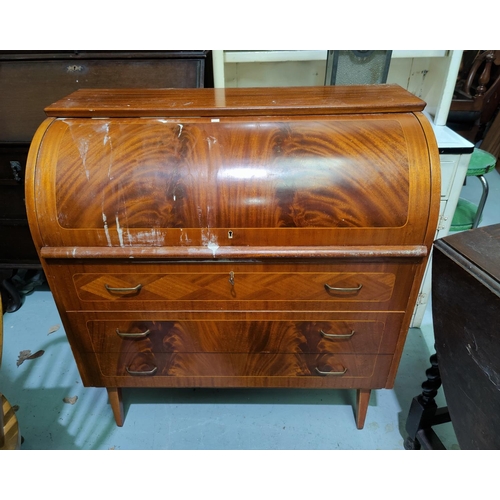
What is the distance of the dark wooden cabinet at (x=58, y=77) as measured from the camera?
1.55 meters

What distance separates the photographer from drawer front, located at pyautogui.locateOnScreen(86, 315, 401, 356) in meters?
1.19

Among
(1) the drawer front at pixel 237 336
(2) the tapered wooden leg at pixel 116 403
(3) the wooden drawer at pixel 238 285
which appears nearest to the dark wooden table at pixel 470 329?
(3) the wooden drawer at pixel 238 285

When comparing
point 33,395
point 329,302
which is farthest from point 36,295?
point 329,302

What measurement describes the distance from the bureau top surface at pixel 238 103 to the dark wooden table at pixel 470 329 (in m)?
0.45

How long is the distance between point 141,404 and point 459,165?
1698 mm

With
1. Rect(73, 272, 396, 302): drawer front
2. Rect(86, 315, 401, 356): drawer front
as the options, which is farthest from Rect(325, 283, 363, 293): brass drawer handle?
Rect(86, 315, 401, 356): drawer front

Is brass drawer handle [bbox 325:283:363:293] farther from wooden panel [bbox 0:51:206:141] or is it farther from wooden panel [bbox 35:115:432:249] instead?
wooden panel [bbox 0:51:206:141]

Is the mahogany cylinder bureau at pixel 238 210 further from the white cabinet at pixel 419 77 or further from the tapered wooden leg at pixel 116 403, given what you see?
the white cabinet at pixel 419 77

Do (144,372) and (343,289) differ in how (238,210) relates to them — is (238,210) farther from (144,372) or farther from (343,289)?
(144,372)

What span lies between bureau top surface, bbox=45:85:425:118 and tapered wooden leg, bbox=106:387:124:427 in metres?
1.01

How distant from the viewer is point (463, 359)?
36.5 inches

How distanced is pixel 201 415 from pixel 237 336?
56 cm

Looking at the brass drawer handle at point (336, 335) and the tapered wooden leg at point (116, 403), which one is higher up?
the brass drawer handle at point (336, 335)

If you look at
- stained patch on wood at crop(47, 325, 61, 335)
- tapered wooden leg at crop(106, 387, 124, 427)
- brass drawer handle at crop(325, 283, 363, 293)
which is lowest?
stained patch on wood at crop(47, 325, 61, 335)
